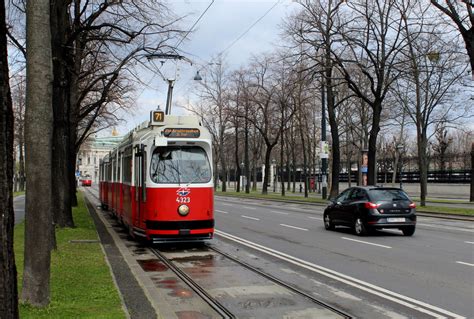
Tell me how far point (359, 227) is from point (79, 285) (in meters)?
10.8

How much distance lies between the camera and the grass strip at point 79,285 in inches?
244

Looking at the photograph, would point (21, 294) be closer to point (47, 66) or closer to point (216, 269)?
point (47, 66)

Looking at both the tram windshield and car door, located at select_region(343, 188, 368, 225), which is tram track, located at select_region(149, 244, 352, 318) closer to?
the tram windshield

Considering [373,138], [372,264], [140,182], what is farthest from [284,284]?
[373,138]

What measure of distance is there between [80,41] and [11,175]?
1659 cm

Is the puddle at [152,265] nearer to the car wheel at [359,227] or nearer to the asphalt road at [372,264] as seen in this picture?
the asphalt road at [372,264]

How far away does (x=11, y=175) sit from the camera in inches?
170

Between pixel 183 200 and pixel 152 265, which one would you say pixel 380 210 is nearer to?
pixel 183 200

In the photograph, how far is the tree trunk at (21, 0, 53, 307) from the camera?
20.7 feet

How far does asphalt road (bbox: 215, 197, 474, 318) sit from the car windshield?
3.95 ft

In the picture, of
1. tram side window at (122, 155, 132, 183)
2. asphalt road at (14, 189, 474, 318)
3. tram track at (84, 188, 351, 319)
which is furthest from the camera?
tram side window at (122, 155, 132, 183)

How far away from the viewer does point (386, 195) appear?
1641 cm

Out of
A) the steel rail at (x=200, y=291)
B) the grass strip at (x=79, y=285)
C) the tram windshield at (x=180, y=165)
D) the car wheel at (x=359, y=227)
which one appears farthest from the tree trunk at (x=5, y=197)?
the car wheel at (x=359, y=227)

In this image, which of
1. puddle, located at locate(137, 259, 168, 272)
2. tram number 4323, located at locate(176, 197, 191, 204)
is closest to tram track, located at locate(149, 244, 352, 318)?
puddle, located at locate(137, 259, 168, 272)
